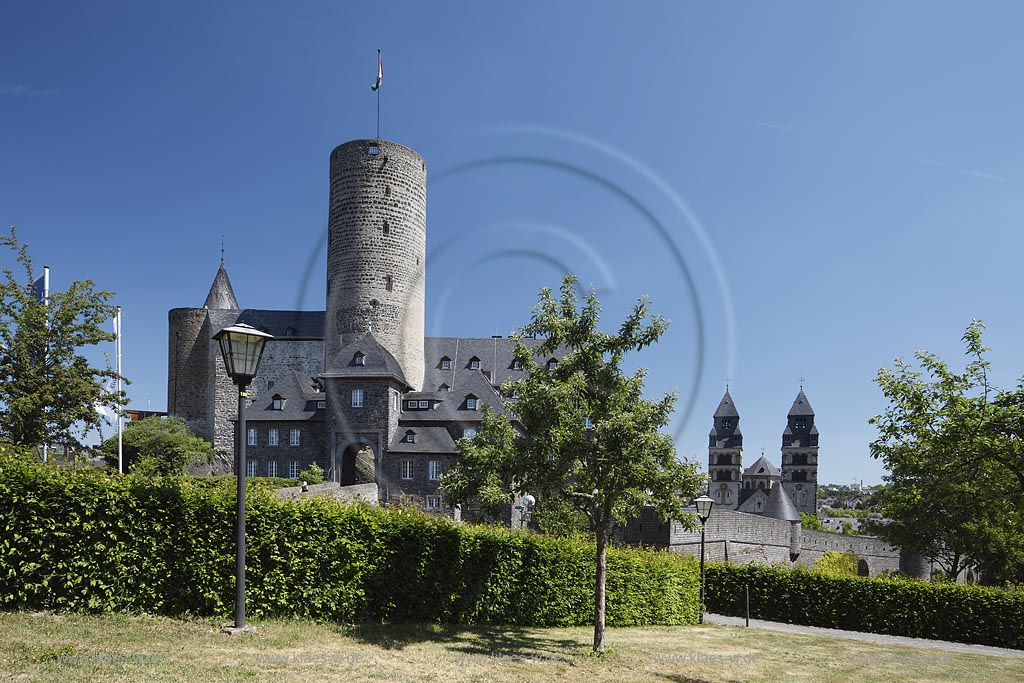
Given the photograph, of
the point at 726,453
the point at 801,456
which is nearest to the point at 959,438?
the point at 726,453

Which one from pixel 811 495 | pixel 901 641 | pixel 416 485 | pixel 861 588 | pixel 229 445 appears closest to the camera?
pixel 901 641

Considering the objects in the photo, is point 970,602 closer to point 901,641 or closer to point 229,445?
point 901,641

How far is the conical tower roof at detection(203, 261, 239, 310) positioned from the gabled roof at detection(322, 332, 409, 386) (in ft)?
78.8

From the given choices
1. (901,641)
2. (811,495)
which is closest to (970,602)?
(901,641)

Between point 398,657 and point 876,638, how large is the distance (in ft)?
59.2

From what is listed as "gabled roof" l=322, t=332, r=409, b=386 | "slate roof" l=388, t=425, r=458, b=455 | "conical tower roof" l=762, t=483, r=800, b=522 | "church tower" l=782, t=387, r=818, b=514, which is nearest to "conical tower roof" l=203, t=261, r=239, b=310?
"gabled roof" l=322, t=332, r=409, b=386

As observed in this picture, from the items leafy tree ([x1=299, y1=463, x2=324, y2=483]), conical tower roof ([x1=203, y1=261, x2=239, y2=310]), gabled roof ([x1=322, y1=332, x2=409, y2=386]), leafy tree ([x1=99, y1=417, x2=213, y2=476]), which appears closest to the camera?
leafy tree ([x1=299, y1=463, x2=324, y2=483])

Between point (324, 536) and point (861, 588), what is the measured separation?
797 inches

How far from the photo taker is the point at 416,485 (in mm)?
44469

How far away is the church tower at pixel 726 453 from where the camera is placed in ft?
358

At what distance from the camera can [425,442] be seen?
45312 millimetres

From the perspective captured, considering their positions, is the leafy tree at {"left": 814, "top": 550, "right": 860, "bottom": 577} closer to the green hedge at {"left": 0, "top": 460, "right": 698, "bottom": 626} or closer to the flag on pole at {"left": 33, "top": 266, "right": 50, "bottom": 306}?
the green hedge at {"left": 0, "top": 460, "right": 698, "bottom": 626}

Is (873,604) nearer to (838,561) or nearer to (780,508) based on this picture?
(780,508)

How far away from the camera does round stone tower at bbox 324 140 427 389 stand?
2037 inches
